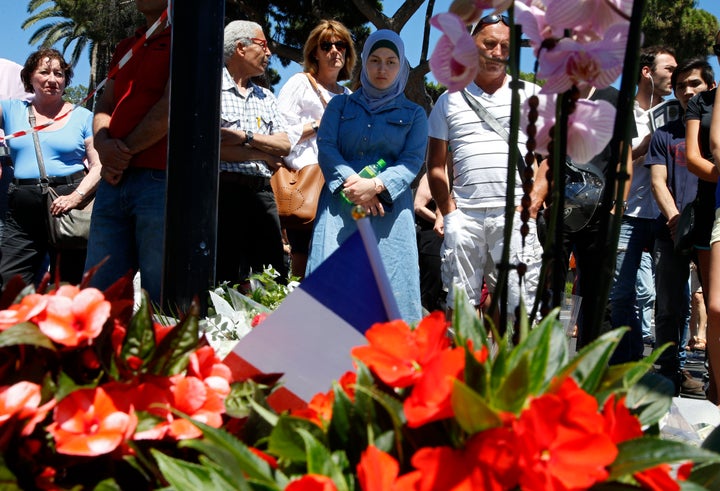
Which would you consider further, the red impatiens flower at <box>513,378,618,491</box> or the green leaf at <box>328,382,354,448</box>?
the green leaf at <box>328,382,354,448</box>

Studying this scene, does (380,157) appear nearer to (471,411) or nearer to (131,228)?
(131,228)

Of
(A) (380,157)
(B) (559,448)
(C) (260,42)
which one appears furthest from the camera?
(C) (260,42)

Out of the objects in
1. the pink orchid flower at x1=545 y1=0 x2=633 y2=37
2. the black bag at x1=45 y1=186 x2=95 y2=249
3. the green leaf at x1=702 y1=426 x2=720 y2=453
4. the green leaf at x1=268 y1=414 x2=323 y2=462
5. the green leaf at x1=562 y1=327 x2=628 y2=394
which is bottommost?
the black bag at x1=45 y1=186 x2=95 y2=249

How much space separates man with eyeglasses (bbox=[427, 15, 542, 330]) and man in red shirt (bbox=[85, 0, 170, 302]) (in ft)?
4.89

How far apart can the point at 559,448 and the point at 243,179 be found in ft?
12.6

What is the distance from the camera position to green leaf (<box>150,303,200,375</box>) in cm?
107

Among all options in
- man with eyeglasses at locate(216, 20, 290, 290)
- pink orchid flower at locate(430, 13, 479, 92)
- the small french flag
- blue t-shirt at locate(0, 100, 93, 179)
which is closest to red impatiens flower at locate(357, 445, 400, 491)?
the small french flag

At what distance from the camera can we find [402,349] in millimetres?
940

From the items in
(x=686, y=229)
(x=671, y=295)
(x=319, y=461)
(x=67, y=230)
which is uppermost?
(x=319, y=461)

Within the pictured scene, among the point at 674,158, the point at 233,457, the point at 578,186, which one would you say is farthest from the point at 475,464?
the point at 674,158

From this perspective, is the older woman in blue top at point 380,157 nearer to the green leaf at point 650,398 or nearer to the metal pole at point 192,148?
the metal pole at point 192,148

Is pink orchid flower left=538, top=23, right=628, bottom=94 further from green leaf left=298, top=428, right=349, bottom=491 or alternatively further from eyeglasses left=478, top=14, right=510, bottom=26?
green leaf left=298, top=428, right=349, bottom=491

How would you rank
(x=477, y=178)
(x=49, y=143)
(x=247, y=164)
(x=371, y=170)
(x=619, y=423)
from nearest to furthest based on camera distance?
(x=619, y=423) < (x=371, y=170) < (x=477, y=178) < (x=247, y=164) < (x=49, y=143)

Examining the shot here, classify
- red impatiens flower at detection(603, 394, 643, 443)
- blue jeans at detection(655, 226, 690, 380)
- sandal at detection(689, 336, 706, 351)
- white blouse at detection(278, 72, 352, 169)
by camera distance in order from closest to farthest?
red impatiens flower at detection(603, 394, 643, 443)
blue jeans at detection(655, 226, 690, 380)
white blouse at detection(278, 72, 352, 169)
sandal at detection(689, 336, 706, 351)
